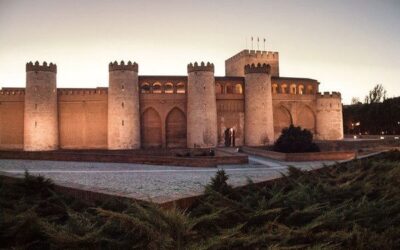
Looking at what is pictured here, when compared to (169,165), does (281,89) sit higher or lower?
higher

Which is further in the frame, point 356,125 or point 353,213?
point 356,125

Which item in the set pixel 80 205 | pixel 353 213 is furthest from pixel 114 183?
pixel 353 213

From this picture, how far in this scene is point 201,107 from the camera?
110ft

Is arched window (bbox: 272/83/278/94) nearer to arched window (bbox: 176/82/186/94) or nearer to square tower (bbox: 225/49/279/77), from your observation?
square tower (bbox: 225/49/279/77)

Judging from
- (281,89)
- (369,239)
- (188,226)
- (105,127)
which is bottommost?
(369,239)

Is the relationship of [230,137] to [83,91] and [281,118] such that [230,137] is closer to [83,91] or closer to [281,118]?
[281,118]

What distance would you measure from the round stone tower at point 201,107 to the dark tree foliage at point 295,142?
313 inches

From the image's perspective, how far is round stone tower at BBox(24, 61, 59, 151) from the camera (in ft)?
109

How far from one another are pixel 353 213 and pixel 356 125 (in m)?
50.0

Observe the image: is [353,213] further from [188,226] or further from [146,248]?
[146,248]

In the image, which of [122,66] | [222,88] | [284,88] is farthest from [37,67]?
[284,88]

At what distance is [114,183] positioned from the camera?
12.4 m

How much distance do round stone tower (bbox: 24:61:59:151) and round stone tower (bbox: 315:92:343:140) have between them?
24.6 metres

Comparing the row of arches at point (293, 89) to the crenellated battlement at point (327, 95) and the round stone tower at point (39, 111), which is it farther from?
the round stone tower at point (39, 111)
